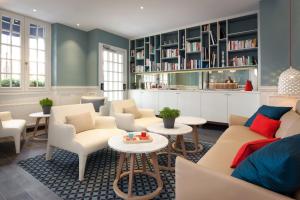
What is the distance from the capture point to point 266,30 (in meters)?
3.83

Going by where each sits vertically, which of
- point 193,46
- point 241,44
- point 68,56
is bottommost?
point 68,56

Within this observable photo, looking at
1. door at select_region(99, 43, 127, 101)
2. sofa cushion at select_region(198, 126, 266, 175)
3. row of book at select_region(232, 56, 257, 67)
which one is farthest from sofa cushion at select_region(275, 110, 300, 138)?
door at select_region(99, 43, 127, 101)

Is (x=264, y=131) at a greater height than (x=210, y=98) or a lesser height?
lesser

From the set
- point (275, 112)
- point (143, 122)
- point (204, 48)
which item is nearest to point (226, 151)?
point (275, 112)

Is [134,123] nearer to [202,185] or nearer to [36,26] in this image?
[202,185]

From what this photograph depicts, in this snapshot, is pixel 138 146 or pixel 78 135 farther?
pixel 78 135

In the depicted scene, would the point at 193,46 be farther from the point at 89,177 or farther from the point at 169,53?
the point at 89,177

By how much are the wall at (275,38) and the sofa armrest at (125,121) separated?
2.77 metres

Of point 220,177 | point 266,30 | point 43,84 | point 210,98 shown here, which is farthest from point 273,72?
point 43,84

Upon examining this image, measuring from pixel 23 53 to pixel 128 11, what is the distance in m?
2.59

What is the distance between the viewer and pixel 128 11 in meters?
4.23

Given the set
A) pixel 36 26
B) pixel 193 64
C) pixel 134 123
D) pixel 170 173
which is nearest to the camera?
pixel 170 173

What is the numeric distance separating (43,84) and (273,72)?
17.1ft

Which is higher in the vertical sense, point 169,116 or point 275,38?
point 275,38
